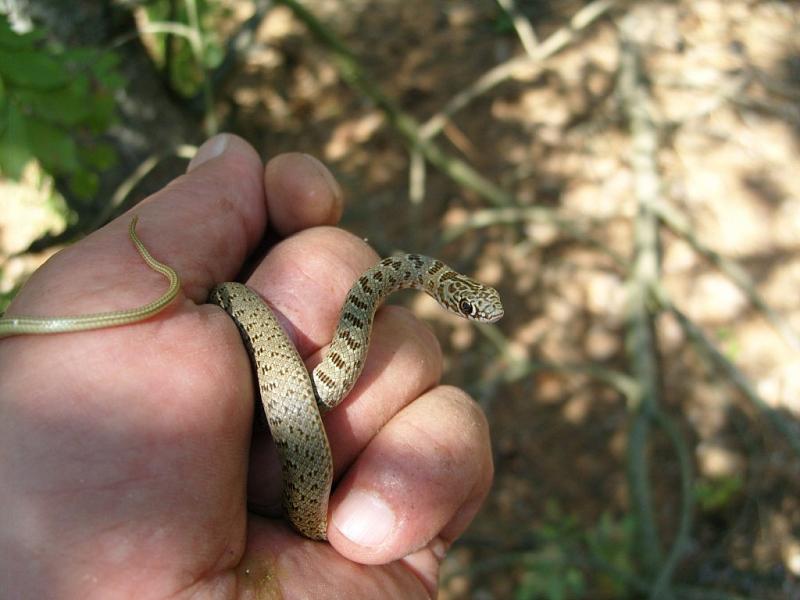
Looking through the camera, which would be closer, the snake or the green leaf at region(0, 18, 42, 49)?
the snake

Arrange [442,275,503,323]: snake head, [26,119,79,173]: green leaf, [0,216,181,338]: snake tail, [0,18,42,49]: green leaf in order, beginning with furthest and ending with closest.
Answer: [442,275,503,323]: snake head, [26,119,79,173]: green leaf, [0,18,42,49]: green leaf, [0,216,181,338]: snake tail

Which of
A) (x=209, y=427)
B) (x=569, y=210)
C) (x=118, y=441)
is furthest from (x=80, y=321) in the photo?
(x=569, y=210)

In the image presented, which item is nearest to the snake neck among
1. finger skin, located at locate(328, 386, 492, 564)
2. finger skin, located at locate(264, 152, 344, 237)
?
finger skin, located at locate(328, 386, 492, 564)

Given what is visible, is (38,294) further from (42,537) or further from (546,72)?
(546,72)

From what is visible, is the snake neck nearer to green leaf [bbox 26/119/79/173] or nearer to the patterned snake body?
the patterned snake body

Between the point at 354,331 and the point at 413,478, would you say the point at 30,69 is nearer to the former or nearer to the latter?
the point at 354,331

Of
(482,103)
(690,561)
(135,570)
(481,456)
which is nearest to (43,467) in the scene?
(135,570)

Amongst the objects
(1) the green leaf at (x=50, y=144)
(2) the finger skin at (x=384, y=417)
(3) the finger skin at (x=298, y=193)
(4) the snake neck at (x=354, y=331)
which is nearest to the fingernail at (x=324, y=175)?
(3) the finger skin at (x=298, y=193)
